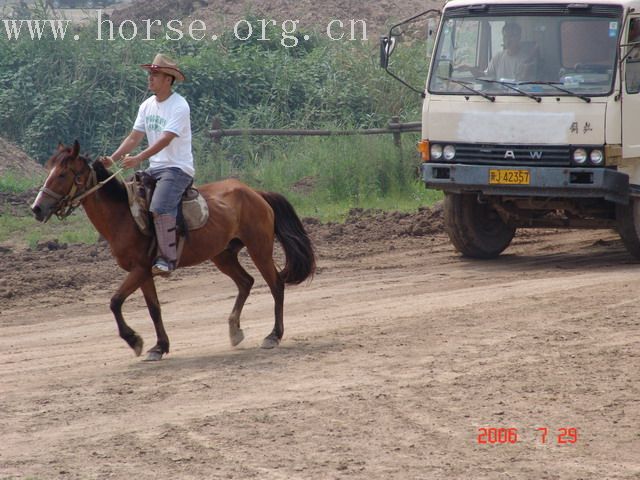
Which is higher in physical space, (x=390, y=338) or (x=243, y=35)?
(x=243, y=35)

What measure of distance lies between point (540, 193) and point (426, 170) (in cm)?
134

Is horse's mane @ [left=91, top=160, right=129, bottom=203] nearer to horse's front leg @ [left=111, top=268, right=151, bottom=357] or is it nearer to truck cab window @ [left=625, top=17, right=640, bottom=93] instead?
horse's front leg @ [left=111, top=268, right=151, bottom=357]

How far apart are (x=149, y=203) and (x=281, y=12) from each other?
23.6 meters

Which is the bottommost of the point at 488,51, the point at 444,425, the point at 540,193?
the point at 444,425

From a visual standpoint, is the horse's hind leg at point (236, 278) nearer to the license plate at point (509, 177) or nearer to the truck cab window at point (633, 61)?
the license plate at point (509, 177)

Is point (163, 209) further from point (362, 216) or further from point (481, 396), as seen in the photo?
point (362, 216)

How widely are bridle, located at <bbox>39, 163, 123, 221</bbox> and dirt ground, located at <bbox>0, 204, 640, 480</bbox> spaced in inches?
49.8

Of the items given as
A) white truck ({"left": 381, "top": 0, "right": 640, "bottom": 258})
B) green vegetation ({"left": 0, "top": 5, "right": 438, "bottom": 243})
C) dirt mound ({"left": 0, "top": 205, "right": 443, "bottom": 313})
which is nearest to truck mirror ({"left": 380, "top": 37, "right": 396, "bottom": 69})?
white truck ({"left": 381, "top": 0, "right": 640, "bottom": 258})

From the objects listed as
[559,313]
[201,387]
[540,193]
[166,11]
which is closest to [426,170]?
[540,193]

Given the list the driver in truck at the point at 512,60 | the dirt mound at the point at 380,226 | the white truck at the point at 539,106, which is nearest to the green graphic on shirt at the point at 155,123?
the white truck at the point at 539,106

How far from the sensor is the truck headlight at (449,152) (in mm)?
14359

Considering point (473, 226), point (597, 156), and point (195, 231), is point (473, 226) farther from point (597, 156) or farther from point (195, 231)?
point (195, 231)

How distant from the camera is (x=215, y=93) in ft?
85.0

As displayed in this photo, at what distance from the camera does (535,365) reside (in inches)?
377
